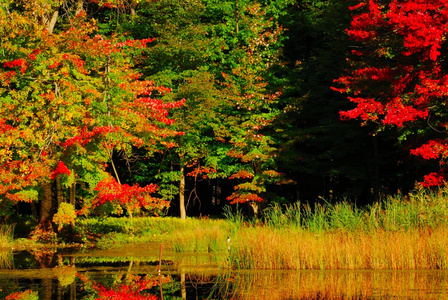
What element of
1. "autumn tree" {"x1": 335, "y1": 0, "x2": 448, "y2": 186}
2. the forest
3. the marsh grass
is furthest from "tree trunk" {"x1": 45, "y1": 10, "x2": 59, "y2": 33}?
"autumn tree" {"x1": 335, "y1": 0, "x2": 448, "y2": 186}

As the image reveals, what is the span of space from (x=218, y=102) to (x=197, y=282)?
16026 mm

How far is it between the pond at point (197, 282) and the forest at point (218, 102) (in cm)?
548

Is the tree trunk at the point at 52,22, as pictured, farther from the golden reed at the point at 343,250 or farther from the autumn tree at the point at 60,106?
the golden reed at the point at 343,250

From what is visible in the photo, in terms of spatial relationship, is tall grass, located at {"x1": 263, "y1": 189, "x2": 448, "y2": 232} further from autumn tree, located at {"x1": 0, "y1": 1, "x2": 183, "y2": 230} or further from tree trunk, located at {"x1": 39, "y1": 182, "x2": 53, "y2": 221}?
tree trunk, located at {"x1": 39, "y1": 182, "x2": 53, "y2": 221}

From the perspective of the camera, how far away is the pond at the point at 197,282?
10.3m

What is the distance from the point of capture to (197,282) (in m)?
12.0

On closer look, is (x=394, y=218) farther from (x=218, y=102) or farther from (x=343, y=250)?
(x=218, y=102)

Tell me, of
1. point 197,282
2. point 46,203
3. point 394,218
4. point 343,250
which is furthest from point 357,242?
point 46,203

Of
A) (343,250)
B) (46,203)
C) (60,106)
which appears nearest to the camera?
(343,250)

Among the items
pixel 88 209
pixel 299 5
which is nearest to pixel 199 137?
pixel 88 209

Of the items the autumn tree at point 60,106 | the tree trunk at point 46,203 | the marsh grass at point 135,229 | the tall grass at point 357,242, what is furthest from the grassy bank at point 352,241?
the tree trunk at point 46,203

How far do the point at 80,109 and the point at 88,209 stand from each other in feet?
18.9

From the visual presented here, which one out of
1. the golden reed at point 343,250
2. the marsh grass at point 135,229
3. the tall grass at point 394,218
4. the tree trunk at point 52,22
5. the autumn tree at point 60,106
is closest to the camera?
the golden reed at point 343,250

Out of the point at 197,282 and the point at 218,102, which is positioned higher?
the point at 218,102
